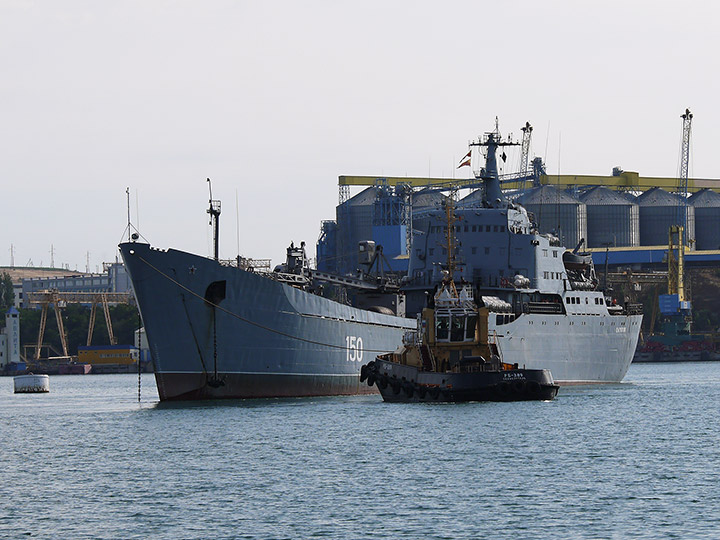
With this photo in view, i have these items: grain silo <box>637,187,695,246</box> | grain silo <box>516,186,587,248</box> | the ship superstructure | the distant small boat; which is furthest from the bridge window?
grain silo <box>637,187,695,246</box>

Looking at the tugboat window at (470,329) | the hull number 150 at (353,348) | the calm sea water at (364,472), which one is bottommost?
the calm sea water at (364,472)

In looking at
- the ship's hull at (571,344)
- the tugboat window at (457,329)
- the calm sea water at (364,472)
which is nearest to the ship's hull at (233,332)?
the calm sea water at (364,472)

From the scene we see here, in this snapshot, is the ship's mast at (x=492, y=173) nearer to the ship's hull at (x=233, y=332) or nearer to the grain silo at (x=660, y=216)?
the ship's hull at (x=233, y=332)

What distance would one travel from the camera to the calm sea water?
2969 cm

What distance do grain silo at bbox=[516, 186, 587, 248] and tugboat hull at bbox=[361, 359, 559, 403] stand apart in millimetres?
122523

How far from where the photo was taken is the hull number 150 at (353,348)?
6625 centimetres

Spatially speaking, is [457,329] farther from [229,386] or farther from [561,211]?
[561,211]

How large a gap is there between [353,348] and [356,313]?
6.07ft

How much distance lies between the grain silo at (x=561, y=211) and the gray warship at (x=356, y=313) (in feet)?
301

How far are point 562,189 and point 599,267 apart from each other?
894 inches

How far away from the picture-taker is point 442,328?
58.0 metres

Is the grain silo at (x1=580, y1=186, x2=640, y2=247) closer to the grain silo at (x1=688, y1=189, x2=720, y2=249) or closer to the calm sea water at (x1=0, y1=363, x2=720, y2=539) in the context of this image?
the grain silo at (x1=688, y1=189, x2=720, y2=249)

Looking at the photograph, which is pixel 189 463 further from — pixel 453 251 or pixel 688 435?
pixel 453 251

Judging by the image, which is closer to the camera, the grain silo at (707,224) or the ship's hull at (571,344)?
the ship's hull at (571,344)
